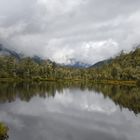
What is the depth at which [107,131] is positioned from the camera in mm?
50406

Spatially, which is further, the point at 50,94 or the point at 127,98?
the point at 50,94

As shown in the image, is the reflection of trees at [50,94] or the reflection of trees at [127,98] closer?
the reflection of trees at [127,98]

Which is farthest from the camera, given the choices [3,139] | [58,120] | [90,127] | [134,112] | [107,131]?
[134,112]

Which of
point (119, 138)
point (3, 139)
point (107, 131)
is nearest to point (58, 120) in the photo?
point (107, 131)

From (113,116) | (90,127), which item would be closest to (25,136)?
(90,127)

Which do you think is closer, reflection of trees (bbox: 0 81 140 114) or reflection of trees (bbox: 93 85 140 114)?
reflection of trees (bbox: 93 85 140 114)

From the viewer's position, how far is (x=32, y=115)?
217 feet

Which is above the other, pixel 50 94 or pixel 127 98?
pixel 50 94

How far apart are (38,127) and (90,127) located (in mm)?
9131

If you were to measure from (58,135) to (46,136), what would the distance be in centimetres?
207

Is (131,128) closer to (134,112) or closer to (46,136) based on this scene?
(46,136)

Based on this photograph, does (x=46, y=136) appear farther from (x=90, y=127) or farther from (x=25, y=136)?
(x=90, y=127)

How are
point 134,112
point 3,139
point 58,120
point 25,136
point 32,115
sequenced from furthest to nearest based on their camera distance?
1. point 134,112
2. point 32,115
3. point 58,120
4. point 25,136
5. point 3,139

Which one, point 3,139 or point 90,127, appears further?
point 90,127
